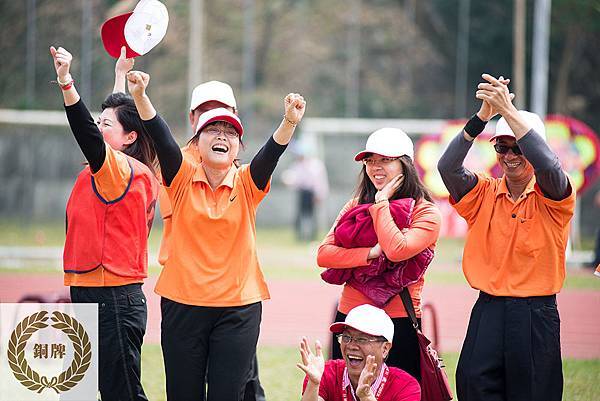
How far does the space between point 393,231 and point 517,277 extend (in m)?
0.66

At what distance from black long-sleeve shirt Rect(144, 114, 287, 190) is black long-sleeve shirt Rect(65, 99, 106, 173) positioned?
26 cm

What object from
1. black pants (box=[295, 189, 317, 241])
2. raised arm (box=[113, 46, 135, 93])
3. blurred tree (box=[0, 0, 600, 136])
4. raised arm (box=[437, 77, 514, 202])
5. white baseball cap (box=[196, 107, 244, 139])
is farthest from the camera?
blurred tree (box=[0, 0, 600, 136])

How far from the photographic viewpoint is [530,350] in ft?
15.8

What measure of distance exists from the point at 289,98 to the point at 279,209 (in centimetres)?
2220

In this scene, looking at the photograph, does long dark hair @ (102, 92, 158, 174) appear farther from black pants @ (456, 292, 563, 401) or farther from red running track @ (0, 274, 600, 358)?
red running track @ (0, 274, 600, 358)

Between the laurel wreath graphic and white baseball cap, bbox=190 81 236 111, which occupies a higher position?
white baseball cap, bbox=190 81 236 111

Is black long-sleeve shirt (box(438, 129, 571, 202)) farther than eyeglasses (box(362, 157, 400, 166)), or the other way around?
eyeglasses (box(362, 157, 400, 166))

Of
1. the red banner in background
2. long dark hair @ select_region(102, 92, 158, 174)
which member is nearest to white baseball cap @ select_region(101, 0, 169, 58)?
long dark hair @ select_region(102, 92, 158, 174)

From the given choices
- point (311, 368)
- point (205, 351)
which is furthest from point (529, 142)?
point (205, 351)

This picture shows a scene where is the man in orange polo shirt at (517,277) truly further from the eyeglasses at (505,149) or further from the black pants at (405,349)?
the black pants at (405,349)

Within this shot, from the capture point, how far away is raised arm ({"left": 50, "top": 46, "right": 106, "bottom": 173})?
474cm

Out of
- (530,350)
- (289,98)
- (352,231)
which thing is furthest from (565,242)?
(289,98)

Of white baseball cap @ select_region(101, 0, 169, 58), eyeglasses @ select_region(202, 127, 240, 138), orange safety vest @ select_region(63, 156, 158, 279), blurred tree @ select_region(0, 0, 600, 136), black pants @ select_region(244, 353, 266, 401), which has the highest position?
blurred tree @ select_region(0, 0, 600, 136)

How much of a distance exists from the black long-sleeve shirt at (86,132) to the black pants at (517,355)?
2.11 metres
